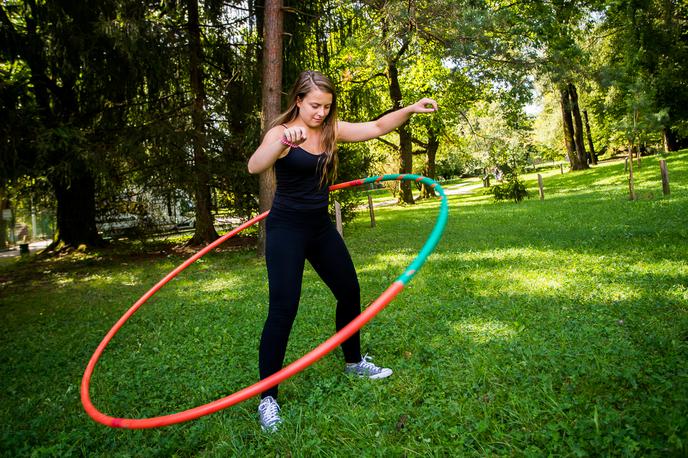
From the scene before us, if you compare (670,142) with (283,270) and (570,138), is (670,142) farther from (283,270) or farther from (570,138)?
(283,270)

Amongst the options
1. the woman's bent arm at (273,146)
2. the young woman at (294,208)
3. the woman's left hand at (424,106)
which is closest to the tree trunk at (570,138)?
the woman's left hand at (424,106)

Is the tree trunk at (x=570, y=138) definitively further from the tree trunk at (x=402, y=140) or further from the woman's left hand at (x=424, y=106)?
the woman's left hand at (x=424, y=106)

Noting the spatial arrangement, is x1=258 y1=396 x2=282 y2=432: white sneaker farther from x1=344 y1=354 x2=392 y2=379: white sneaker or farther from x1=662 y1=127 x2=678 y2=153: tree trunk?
x1=662 y1=127 x2=678 y2=153: tree trunk

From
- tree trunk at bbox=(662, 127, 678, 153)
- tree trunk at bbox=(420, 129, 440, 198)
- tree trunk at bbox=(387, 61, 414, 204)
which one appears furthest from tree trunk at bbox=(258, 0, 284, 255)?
tree trunk at bbox=(662, 127, 678, 153)

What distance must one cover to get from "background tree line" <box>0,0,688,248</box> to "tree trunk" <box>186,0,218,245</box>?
0.03 meters

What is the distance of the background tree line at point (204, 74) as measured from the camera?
9.68 metres

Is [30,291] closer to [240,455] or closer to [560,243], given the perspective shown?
[240,455]

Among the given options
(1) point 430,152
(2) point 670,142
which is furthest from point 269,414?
(2) point 670,142

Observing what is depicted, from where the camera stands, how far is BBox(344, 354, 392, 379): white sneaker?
359 centimetres

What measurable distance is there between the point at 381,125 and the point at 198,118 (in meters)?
9.09

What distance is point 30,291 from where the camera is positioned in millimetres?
9406

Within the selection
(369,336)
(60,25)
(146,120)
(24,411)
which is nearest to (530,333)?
(369,336)

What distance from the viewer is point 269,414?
3.05 m

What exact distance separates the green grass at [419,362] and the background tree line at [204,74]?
381 cm
